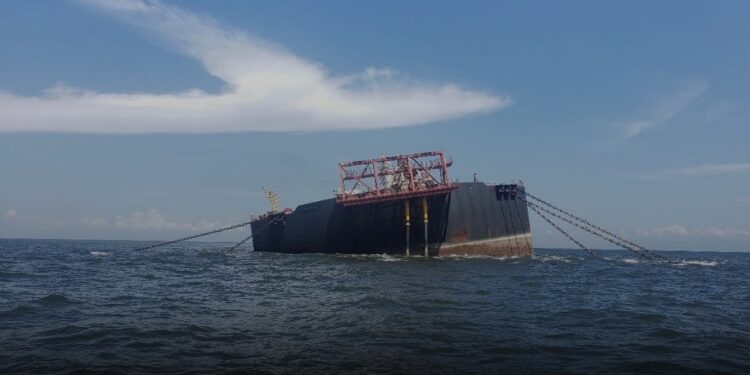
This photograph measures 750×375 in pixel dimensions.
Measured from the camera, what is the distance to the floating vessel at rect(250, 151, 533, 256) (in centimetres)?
4116

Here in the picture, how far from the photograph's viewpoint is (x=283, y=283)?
23.3 m

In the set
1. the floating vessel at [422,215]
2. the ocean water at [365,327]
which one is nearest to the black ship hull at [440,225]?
the floating vessel at [422,215]

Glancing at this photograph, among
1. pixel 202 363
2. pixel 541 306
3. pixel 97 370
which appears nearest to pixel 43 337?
pixel 97 370

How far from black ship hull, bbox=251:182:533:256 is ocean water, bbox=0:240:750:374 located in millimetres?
17376

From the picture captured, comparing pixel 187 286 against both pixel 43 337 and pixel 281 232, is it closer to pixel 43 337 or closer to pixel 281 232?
pixel 43 337

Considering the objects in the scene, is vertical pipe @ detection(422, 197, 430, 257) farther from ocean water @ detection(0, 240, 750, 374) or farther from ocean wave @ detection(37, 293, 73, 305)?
ocean wave @ detection(37, 293, 73, 305)

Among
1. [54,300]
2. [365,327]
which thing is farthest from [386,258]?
[365,327]

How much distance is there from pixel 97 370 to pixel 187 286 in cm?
1333

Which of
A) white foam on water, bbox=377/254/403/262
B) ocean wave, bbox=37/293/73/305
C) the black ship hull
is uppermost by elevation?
the black ship hull

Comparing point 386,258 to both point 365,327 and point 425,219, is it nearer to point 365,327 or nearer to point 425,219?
point 425,219

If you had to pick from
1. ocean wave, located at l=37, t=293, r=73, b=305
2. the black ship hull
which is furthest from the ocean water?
the black ship hull

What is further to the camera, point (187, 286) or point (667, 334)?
point (187, 286)

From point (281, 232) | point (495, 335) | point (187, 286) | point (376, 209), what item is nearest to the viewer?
point (495, 335)

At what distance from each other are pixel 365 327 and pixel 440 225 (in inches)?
1131
